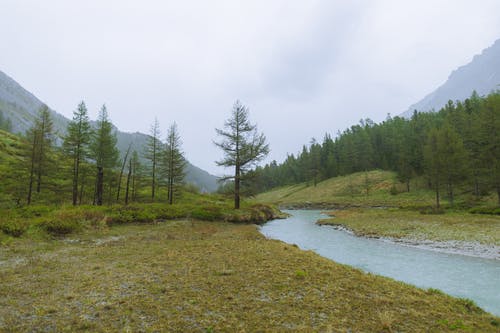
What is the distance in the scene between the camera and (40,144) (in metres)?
31.0

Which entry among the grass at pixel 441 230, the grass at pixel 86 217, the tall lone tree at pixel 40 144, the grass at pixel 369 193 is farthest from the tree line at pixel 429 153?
the tall lone tree at pixel 40 144

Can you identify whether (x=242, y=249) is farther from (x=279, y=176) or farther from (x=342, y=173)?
(x=279, y=176)

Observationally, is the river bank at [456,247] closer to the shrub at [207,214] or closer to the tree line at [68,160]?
the shrub at [207,214]

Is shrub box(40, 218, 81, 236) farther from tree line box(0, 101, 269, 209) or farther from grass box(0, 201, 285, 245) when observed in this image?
tree line box(0, 101, 269, 209)

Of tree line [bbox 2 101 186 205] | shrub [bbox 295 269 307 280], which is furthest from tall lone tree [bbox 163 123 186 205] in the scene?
shrub [bbox 295 269 307 280]

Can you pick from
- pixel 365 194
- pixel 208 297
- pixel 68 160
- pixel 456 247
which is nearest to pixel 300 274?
pixel 208 297

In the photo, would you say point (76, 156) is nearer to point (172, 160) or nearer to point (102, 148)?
point (102, 148)

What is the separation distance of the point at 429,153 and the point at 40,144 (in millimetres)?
61572

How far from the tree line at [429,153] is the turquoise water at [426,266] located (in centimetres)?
1603

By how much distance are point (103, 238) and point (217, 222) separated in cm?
1214

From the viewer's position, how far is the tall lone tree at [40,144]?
99.9 feet

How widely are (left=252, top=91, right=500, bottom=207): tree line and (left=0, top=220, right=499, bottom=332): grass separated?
2236 cm

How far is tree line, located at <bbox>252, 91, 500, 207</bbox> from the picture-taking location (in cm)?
3947

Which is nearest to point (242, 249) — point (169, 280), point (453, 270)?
point (169, 280)
